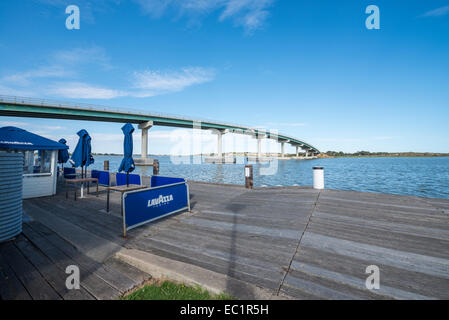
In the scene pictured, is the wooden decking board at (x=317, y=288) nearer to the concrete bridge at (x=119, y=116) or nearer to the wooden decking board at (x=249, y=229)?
the wooden decking board at (x=249, y=229)

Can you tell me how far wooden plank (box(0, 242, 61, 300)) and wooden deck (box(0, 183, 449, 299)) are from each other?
2cm

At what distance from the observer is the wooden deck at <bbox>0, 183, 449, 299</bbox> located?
269cm

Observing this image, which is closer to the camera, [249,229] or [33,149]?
[249,229]

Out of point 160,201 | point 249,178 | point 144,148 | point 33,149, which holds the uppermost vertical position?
point 144,148

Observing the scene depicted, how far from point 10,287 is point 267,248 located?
3987mm

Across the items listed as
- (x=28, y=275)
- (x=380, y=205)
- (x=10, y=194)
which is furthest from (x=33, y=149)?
(x=380, y=205)

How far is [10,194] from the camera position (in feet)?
13.8

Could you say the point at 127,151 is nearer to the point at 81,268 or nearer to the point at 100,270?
the point at 81,268

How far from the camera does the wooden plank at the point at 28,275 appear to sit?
8.40 feet

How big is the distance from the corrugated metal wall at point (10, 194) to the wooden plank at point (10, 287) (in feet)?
4.74

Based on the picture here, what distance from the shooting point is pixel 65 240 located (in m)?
4.30
